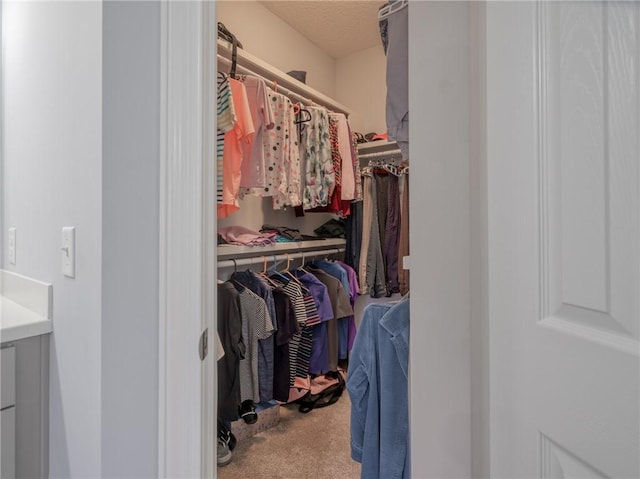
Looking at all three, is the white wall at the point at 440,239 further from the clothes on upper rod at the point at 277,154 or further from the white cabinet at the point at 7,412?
the white cabinet at the point at 7,412

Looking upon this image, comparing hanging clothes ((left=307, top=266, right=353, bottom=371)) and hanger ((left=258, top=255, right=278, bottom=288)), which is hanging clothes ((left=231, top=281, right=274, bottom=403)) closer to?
hanger ((left=258, top=255, right=278, bottom=288))

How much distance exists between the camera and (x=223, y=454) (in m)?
1.71

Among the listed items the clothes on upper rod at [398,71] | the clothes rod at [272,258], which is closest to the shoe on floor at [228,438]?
the clothes rod at [272,258]

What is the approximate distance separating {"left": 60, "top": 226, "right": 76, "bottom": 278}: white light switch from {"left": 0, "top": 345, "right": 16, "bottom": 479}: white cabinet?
306 millimetres

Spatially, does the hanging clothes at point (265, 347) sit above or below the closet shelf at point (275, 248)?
below

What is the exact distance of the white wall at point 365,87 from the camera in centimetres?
292

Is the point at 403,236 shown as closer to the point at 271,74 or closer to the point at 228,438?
the point at 271,74

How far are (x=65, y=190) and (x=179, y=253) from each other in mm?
412

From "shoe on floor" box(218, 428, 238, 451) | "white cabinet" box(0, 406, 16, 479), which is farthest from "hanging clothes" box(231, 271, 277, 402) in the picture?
"white cabinet" box(0, 406, 16, 479)

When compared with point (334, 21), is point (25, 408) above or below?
below

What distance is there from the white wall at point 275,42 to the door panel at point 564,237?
1999mm

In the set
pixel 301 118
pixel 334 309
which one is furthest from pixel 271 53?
pixel 334 309

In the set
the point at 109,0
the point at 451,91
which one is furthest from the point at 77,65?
the point at 451,91

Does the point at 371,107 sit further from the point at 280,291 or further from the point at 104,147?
the point at 104,147
